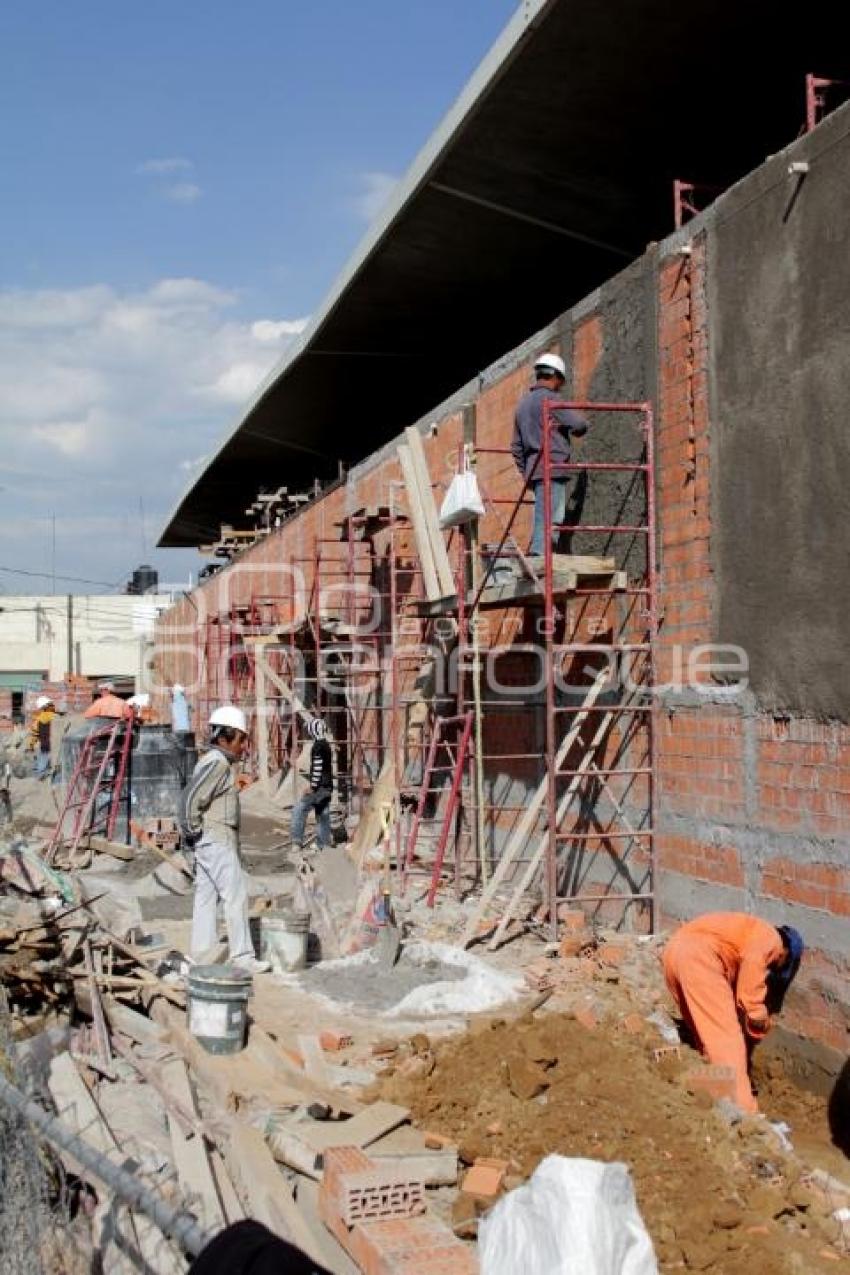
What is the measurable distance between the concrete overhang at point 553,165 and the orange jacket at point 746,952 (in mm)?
7129

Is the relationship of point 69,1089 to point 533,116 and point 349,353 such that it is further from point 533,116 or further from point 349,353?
point 349,353

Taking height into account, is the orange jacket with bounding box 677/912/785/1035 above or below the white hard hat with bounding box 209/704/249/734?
below

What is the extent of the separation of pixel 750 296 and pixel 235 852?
5318mm

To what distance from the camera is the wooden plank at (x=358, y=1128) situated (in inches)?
224

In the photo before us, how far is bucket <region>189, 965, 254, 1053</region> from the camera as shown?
7449mm

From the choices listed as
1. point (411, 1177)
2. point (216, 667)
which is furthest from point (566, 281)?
point (216, 667)

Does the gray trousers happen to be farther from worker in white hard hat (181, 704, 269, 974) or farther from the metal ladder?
the metal ladder

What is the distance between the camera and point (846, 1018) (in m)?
6.91

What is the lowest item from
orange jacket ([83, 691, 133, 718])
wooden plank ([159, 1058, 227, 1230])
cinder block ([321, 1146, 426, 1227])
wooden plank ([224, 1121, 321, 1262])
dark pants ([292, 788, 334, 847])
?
wooden plank ([159, 1058, 227, 1230])

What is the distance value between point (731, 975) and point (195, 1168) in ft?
9.90

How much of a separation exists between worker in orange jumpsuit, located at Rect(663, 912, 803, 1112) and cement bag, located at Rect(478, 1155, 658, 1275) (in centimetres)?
295

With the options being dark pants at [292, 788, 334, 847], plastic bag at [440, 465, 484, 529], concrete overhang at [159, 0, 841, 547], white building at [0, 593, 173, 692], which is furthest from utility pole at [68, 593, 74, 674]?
plastic bag at [440, 465, 484, 529]

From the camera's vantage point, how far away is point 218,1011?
7.45 metres

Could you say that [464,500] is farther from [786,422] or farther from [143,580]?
[143,580]
